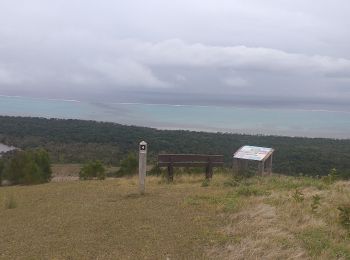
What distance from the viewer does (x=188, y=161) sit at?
1445 cm

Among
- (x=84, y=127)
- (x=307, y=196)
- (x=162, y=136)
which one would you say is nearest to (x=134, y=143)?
(x=162, y=136)

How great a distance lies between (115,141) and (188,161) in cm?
7907

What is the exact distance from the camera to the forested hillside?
6338 cm

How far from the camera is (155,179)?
47.0ft

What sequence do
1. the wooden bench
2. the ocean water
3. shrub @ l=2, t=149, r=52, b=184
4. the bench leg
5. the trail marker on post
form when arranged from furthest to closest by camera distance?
the ocean water
shrub @ l=2, t=149, r=52, b=184
the wooden bench
the bench leg
the trail marker on post

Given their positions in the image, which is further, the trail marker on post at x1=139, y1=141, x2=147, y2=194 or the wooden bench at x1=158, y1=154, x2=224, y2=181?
the wooden bench at x1=158, y1=154, x2=224, y2=181

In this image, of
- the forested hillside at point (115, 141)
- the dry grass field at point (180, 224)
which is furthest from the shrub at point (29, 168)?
the forested hillside at point (115, 141)

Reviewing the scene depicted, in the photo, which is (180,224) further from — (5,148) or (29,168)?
(5,148)

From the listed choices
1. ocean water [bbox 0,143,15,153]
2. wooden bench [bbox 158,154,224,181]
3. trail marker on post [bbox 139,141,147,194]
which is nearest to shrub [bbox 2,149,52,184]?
wooden bench [bbox 158,154,224,181]

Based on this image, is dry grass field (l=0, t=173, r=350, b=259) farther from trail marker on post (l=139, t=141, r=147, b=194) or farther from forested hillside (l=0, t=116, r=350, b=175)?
forested hillside (l=0, t=116, r=350, b=175)

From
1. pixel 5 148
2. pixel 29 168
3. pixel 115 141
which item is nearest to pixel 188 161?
pixel 29 168

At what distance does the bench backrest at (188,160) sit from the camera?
1411 cm

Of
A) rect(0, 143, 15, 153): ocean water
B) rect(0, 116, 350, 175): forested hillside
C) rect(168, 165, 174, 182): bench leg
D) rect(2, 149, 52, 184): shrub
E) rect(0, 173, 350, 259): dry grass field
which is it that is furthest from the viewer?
rect(0, 143, 15, 153): ocean water

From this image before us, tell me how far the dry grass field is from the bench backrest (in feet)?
7.08
